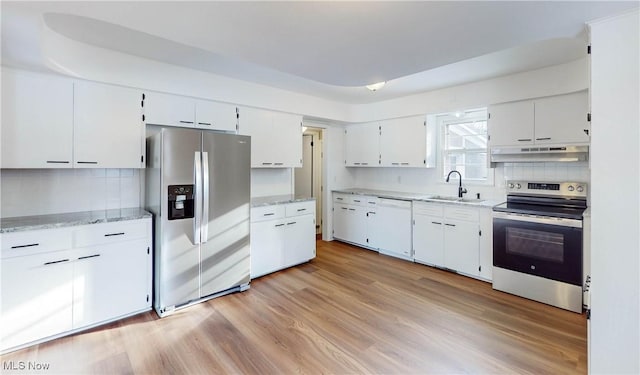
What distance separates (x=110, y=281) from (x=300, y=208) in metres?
2.25

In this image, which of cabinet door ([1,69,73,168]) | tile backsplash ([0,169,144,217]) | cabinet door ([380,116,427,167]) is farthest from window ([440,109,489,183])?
cabinet door ([1,69,73,168])

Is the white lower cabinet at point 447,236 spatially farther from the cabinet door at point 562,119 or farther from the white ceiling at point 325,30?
the white ceiling at point 325,30

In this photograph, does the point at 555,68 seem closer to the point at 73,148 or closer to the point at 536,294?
the point at 536,294

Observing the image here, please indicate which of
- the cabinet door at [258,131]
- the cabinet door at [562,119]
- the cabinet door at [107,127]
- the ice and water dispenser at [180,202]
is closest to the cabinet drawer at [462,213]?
the cabinet door at [562,119]

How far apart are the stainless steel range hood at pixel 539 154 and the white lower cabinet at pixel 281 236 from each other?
2468 millimetres

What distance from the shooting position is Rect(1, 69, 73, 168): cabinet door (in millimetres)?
2328

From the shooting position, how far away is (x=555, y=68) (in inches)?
122

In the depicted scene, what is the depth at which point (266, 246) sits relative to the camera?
3693 mm

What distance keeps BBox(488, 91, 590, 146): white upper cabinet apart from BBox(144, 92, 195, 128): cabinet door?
356cm

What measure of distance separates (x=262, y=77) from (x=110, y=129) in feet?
5.52

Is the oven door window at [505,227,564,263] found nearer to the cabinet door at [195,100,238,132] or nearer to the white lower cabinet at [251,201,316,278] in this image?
the white lower cabinet at [251,201,316,278]

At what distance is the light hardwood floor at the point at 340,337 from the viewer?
2.06m

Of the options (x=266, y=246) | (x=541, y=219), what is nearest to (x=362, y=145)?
(x=266, y=246)
